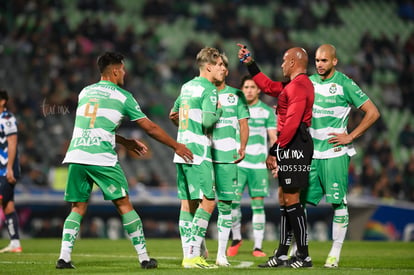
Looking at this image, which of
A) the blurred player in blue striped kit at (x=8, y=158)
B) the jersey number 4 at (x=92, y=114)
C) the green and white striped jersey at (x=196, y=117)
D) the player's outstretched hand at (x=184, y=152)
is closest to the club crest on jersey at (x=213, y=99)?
the green and white striped jersey at (x=196, y=117)

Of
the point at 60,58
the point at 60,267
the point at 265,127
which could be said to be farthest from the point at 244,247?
the point at 60,58

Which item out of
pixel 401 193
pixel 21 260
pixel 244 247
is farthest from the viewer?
pixel 401 193

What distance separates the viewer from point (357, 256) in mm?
11656

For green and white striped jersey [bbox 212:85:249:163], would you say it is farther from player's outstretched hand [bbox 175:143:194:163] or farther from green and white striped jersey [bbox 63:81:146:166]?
green and white striped jersey [bbox 63:81:146:166]

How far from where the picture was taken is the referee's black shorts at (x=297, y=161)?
865cm

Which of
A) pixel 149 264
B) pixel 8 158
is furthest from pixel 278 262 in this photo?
pixel 8 158

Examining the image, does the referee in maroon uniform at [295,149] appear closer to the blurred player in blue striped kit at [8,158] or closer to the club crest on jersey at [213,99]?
the club crest on jersey at [213,99]

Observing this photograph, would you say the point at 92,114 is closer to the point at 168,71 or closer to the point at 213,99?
the point at 213,99

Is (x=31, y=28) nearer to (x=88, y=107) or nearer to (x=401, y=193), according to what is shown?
(x=401, y=193)

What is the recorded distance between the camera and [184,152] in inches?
330

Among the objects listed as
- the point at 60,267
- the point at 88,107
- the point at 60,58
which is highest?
the point at 60,58

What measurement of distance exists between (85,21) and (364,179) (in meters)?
10.6

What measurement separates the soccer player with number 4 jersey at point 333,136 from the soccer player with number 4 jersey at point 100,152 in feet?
5.92

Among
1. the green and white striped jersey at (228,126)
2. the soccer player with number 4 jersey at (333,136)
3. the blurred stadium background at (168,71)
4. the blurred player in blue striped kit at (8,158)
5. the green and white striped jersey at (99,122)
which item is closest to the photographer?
the green and white striped jersey at (99,122)
